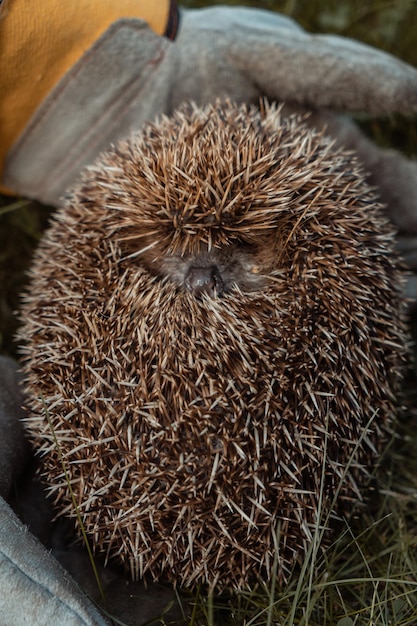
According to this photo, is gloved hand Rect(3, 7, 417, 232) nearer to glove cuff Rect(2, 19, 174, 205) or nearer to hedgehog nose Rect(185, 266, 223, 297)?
glove cuff Rect(2, 19, 174, 205)

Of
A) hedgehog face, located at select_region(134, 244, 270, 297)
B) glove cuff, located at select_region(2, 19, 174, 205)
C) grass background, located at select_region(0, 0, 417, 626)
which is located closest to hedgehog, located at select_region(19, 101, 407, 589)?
hedgehog face, located at select_region(134, 244, 270, 297)

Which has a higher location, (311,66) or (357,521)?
(311,66)

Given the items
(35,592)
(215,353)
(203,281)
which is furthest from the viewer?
(203,281)

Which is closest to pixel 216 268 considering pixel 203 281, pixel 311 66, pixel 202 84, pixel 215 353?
pixel 203 281

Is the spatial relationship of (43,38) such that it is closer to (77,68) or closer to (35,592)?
(77,68)

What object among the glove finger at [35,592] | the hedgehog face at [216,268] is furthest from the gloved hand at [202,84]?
the glove finger at [35,592]

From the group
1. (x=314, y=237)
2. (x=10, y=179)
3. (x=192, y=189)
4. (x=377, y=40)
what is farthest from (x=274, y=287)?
(x=377, y=40)

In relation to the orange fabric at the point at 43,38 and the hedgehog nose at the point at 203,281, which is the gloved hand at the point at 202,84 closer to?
the orange fabric at the point at 43,38
